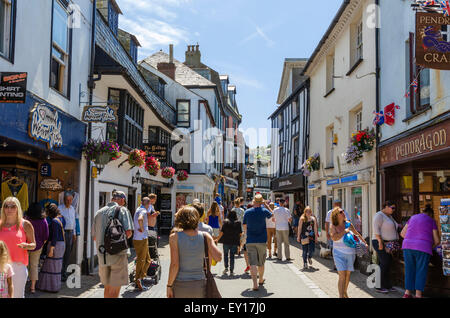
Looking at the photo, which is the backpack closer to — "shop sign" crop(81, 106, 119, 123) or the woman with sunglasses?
"shop sign" crop(81, 106, 119, 123)

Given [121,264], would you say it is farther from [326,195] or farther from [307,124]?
[307,124]

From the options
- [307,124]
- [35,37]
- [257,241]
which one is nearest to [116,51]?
[35,37]

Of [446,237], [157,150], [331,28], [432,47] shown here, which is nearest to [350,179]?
[331,28]

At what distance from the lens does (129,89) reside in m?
13.8

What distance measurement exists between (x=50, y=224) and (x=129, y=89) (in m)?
5.88

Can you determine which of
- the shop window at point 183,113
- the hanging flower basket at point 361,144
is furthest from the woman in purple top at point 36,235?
the shop window at point 183,113

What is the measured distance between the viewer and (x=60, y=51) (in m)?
10.2

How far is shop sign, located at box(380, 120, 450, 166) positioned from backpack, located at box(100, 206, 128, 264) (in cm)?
539

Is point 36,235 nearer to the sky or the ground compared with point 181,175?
nearer to the ground

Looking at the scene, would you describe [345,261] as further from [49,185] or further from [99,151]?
[49,185]

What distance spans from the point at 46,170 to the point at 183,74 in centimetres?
2514

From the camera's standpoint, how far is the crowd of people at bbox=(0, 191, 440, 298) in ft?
16.6

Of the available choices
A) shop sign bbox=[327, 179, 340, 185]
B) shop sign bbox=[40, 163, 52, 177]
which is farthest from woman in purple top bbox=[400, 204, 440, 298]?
shop sign bbox=[40, 163, 52, 177]

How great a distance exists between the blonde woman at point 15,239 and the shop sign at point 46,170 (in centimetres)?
493
